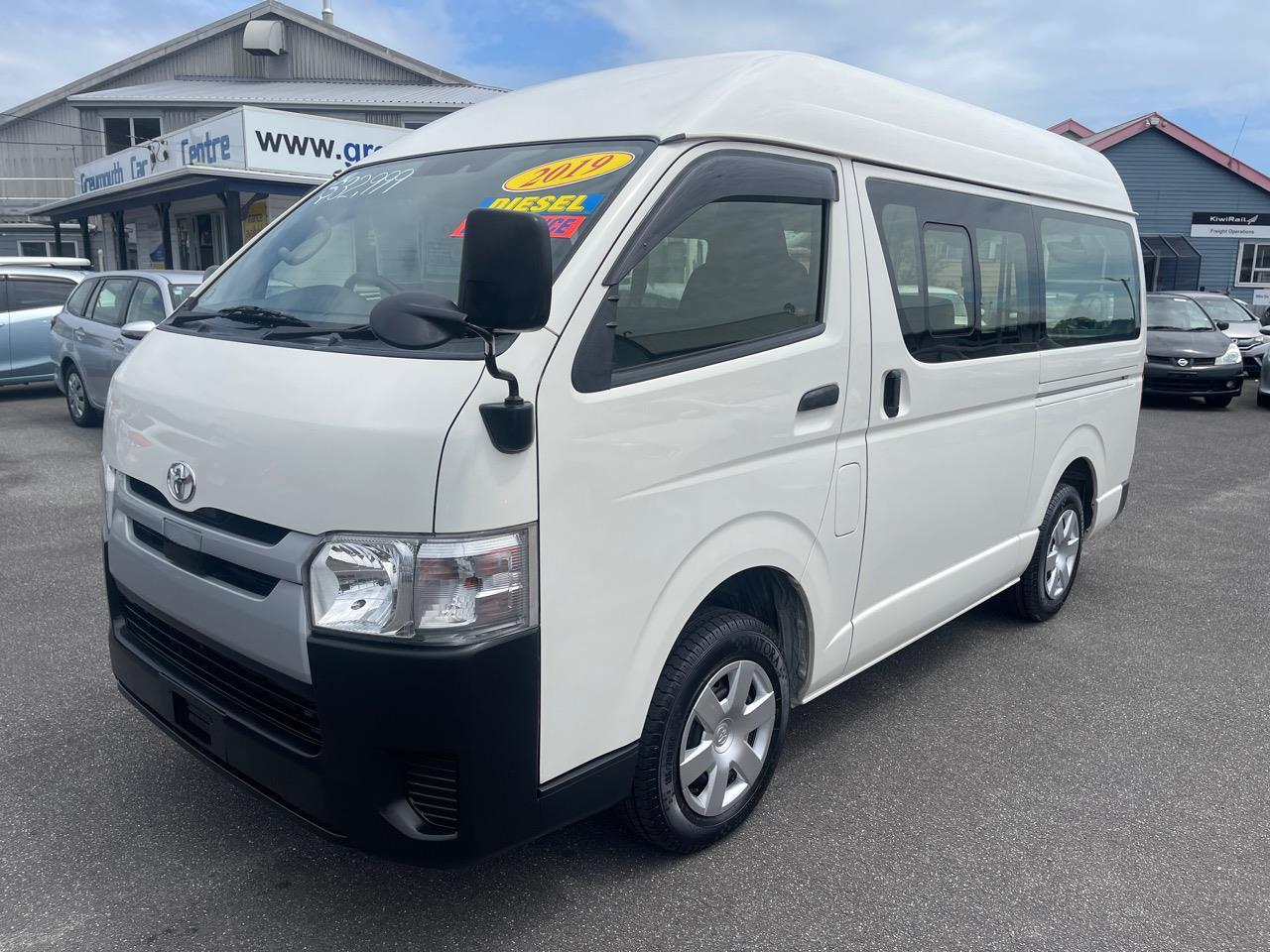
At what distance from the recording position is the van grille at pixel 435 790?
225 cm

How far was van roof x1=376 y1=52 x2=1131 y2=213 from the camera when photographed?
2.74m

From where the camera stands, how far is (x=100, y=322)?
9.41 meters

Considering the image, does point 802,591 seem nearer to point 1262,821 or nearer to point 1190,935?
point 1190,935

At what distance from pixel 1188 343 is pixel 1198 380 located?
0.63 metres

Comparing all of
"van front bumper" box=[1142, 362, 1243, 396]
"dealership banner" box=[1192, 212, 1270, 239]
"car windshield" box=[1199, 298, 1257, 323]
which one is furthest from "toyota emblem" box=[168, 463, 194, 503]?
"dealership banner" box=[1192, 212, 1270, 239]

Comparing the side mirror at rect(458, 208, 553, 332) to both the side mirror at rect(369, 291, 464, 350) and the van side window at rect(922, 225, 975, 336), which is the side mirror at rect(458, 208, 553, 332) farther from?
the van side window at rect(922, 225, 975, 336)

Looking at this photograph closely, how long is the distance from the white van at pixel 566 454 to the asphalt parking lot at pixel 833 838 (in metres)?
0.30

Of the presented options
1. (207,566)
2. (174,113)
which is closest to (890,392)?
(207,566)

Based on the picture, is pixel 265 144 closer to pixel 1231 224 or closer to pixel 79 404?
pixel 79 404

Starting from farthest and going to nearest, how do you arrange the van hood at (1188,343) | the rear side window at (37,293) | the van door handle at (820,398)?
the van hood at (1188,343) → the rear side window at (37,293) → the van door handle at (820,398)

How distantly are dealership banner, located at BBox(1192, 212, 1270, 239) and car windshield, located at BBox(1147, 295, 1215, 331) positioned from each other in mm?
14419

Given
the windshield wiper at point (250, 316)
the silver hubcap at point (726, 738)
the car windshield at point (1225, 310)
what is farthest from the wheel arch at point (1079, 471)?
the car windshield at point (1225, 310)

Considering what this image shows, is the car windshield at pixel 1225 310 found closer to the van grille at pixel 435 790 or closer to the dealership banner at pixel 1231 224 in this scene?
the dealership banner at pixel 1231 224

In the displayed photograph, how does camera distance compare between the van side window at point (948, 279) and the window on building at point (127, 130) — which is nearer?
the van side window at point (948, 279)
